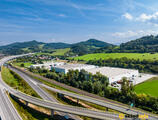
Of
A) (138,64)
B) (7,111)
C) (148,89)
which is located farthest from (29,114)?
(138,64)

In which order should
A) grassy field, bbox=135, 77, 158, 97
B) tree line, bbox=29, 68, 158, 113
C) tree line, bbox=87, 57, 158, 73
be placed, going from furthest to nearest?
tree line, bbox=87, 57, 158, 73, grassy field, bbox=135, 77, 158, 97, tree line, bbox=29, 68, 158, 113

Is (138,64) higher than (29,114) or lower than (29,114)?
higher

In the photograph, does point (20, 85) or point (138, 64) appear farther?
point (138, 64)

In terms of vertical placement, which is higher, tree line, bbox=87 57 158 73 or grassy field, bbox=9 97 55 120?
tree line, bbox=87 57 158 73

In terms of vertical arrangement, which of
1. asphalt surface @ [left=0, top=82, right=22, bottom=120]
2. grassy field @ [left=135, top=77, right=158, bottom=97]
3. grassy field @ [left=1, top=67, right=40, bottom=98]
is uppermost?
grassy field @ [left=135, top=77, right=158, bottom=97]

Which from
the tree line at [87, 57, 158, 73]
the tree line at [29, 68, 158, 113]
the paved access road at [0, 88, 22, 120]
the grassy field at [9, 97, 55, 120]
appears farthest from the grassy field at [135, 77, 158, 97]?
the paved access road at [0, 88, 22, 120]

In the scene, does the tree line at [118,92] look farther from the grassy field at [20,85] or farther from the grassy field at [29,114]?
the grassy field at [29,114]

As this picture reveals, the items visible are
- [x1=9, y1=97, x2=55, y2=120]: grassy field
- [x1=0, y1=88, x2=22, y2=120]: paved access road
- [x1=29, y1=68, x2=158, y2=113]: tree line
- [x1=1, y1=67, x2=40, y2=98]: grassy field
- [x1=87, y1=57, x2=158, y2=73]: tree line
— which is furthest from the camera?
[x1=87, y1=57, x2=158, y2=73]: tree line

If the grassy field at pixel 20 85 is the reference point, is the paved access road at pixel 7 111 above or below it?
below

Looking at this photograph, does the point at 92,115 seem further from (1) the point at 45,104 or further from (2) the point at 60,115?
(1) the point at 45,104

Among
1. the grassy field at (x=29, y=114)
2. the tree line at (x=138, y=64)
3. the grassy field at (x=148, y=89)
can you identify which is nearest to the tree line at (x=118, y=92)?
the grassy field at (x=148, y=89)

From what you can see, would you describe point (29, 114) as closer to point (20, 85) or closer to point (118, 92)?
point (118, 92)

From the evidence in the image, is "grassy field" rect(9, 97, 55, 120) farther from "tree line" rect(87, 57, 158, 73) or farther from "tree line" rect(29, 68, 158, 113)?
"tree line" rect(87, 57, 158, 73)
